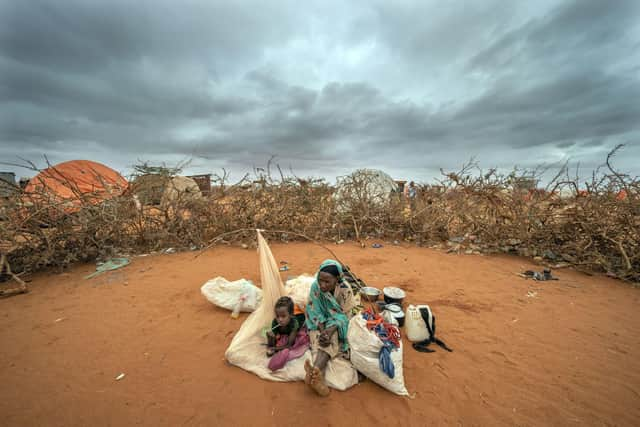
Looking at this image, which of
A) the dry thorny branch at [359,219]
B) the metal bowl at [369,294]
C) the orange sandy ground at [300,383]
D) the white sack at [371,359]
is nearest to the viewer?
the orange sandy ground at [300,383]

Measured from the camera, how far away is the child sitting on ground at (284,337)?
2018 mm

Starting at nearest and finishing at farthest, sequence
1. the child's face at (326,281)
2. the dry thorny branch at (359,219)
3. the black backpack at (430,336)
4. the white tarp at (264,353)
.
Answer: the white tarp at (264,353), the child's face at (326,281), the black backpack at (430,336), the dry thorny branch at (359,219)

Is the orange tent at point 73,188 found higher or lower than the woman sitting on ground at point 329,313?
higher

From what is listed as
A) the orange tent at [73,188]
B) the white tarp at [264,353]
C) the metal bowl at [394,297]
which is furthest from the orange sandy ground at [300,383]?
the orange tent at [73,188]

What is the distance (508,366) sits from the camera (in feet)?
6.82

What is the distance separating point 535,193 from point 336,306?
18.5 ft

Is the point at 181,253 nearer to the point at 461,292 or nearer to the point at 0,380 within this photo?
the point at 0,380

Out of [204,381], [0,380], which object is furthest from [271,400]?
[0,380]

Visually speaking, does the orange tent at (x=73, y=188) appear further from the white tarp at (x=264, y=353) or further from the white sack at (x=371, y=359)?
the white sack at (x=371, y=359)

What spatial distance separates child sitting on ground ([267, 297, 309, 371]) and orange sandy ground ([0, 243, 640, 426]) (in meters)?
0.19

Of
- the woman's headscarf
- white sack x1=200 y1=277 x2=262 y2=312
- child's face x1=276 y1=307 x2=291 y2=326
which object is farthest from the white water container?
white sack x1=200 y1=277 x2=262 y2=312

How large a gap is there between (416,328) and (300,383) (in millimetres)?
1266

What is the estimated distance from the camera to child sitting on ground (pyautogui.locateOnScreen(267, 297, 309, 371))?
2.02 metres

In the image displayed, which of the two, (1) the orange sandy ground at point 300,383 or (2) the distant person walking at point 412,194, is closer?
(1) the orange sandy ground at point 300,383
